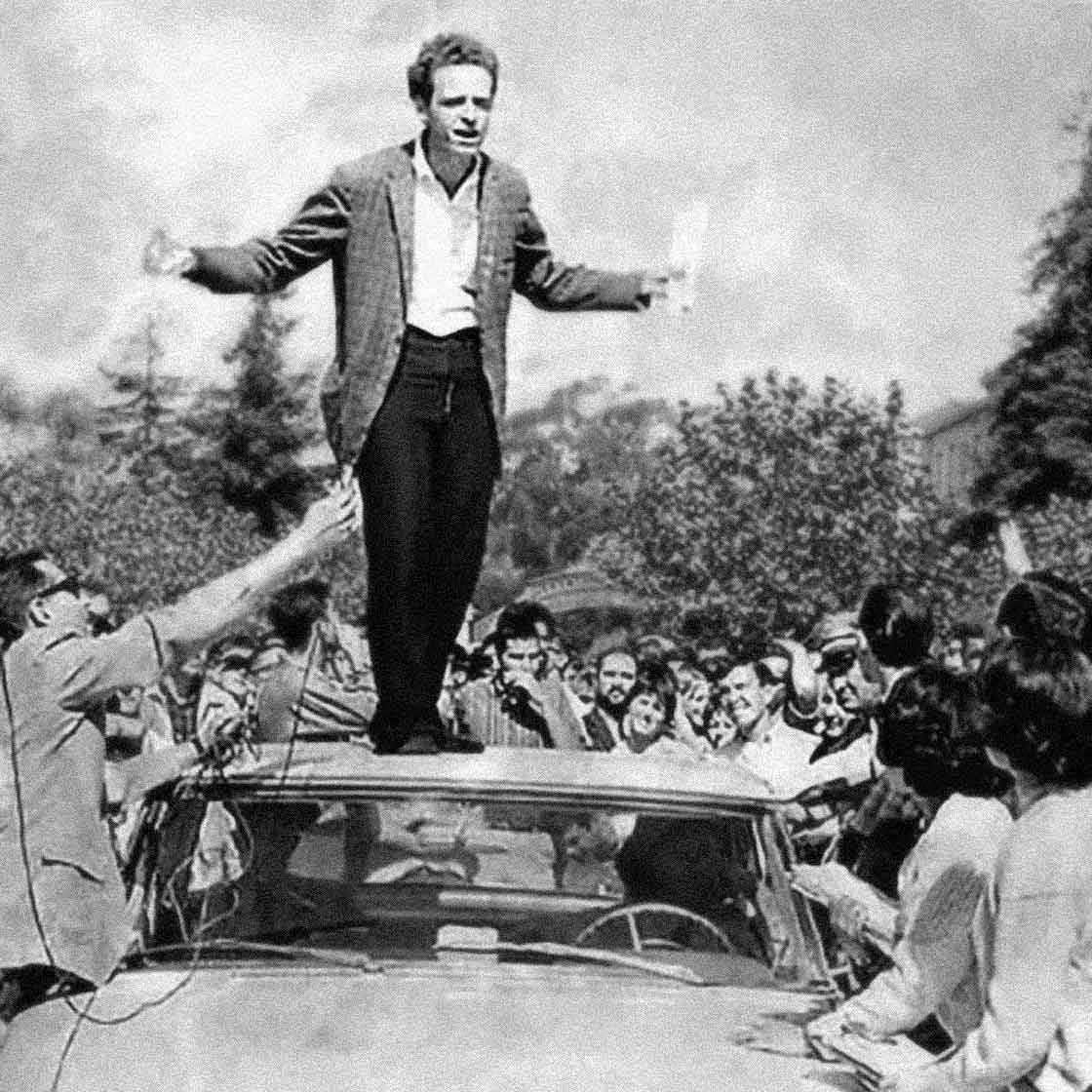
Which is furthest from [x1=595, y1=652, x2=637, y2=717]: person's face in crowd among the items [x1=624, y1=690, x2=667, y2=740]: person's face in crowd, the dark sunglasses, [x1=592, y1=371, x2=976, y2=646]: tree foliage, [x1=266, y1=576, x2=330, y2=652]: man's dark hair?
[x1=592, y1=371, x2=976, y2=646]: tree foliage

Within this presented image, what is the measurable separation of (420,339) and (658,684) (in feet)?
10.3

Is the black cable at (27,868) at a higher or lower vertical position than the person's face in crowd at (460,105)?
lower

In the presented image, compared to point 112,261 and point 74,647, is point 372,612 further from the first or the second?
point 112,261

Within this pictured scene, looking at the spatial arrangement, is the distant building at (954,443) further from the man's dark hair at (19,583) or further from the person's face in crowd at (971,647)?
the man's dark hair at (19,583)

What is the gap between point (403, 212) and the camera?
5457 millimetres

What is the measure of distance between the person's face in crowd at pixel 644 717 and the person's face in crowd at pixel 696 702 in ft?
2.55

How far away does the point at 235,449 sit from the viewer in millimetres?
33906

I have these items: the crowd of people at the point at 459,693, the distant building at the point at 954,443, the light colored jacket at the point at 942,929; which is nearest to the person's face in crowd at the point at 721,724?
the crowd of people at the point at 459,693

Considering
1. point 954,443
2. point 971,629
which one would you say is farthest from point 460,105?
point 954,443

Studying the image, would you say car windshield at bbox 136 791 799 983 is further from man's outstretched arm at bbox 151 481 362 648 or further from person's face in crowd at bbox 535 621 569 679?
person's face in crowd at bbox 535 621 569 679

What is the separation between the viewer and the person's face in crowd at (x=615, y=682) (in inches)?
336

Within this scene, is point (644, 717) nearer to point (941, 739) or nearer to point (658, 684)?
point (658, 684)

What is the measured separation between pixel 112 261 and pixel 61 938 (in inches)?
87.1

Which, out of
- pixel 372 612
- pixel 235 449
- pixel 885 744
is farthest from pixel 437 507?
pixel 235 449
